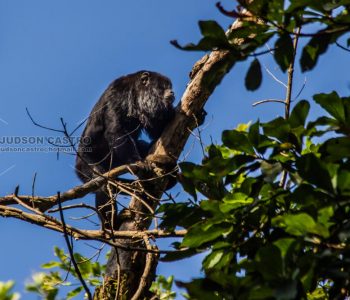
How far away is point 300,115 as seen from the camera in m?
2.16

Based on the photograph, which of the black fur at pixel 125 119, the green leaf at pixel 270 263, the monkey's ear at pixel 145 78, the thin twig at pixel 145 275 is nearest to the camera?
the green leaf at pixel 270 263

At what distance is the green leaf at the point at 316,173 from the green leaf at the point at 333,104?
1.02ft

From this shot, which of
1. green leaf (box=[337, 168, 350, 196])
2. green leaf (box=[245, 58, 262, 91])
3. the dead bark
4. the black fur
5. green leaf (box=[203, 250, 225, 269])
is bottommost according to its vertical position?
green leaf (box=[337, 168, 350, 196])

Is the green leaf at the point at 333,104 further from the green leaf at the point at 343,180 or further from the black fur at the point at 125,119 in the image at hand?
the black fur at the point at 125,119

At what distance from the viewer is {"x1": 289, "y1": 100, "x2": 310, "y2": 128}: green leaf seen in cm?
215

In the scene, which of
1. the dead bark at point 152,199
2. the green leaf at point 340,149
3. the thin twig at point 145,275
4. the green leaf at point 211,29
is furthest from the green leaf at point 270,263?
the dead bark at point 152,199

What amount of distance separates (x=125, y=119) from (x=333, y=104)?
5.40 meters

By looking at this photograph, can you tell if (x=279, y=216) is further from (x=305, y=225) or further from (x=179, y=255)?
(x=179, y=255)

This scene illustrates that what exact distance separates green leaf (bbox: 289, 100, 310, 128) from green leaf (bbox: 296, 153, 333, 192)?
29cm

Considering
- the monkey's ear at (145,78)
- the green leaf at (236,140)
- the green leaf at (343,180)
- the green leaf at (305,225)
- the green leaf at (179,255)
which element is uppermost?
the monkey's ear at (145,78)

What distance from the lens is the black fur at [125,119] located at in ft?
22.8

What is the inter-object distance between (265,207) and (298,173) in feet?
1.30

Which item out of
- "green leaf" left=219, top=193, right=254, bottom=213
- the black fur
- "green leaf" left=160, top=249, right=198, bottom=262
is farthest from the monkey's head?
"green leaf" left=160, top=249, right=198, bottom=262

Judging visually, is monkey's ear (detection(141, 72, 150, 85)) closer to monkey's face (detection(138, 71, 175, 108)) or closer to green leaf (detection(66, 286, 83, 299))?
monkey's face (detection(138, 71, 175, 108))
